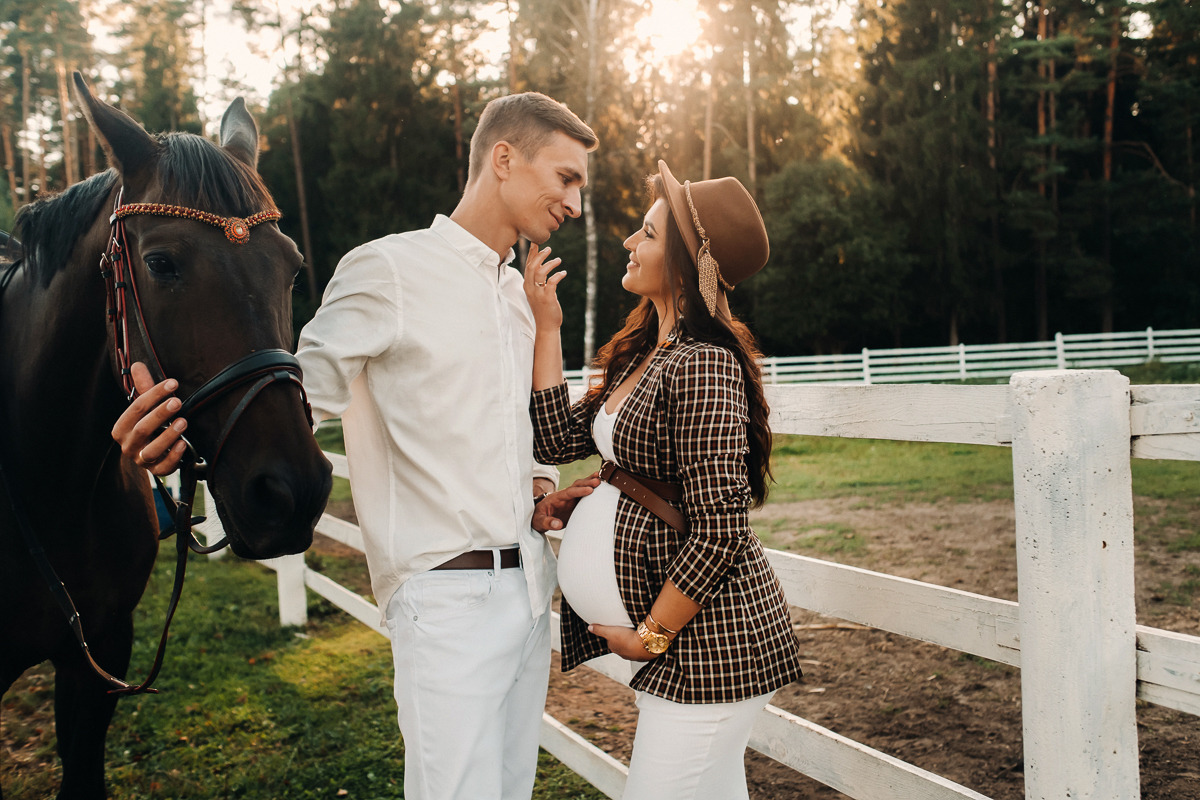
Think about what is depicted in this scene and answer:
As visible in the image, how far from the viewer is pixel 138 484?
8.19ft

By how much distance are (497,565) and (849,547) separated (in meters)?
4.65

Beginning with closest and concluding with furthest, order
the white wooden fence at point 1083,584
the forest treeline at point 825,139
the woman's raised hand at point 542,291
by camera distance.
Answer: the white wooden fence at point 1083,584, the woman's raised hand at point 542,291, the forest treeline at point 825,139

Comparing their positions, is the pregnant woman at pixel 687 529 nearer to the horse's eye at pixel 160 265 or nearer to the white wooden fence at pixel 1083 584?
the white wooden fence at pixel 1083 584

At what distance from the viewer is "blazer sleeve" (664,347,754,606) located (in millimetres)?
1600

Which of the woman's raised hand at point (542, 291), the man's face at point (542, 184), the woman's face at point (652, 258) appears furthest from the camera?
the woman's raised hand at point (542, 291)

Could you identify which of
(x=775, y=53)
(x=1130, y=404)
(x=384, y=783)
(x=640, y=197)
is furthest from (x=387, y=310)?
(x=775, y=53)

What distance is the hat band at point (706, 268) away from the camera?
1828mm

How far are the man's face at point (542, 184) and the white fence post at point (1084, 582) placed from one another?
1198 millimetres

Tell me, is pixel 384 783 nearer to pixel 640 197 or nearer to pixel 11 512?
pixel 11 512

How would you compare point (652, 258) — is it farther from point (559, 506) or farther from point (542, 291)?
point (559, 506)

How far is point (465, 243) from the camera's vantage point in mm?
1971

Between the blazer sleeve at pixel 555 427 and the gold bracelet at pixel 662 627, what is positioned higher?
the blazer sleeve at pixel 555 427

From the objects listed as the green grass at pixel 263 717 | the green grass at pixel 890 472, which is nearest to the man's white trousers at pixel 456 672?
the green grass at pixel 263 717

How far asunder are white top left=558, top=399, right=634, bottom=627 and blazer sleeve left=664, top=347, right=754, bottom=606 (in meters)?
0.19
